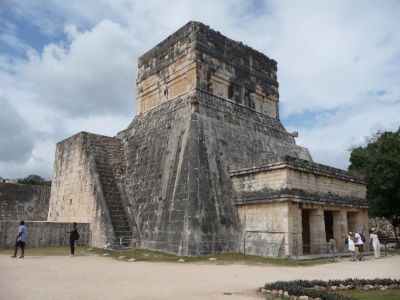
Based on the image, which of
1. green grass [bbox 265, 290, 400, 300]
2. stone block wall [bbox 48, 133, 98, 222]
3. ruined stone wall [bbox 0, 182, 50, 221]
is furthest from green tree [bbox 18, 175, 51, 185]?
green grass [bbox 265, 290, 400, 300]

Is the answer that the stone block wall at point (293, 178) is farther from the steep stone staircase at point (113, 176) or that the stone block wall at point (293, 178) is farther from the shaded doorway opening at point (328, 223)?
the steep stone staircase at point (113, 176)

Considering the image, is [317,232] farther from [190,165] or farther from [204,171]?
[190,165]

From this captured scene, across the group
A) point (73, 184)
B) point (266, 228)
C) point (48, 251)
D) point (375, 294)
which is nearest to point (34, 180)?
point (73, 184)

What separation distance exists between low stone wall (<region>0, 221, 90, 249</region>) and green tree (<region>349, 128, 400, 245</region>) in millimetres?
14141

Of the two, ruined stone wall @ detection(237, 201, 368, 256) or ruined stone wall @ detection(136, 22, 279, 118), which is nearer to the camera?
ruined stone wall @ detection(237, 201, 368, 256)

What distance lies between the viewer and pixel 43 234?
13.1 m

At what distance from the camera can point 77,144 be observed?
15.8 m

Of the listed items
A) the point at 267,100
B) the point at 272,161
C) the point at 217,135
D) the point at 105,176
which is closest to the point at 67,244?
the point at 105,176

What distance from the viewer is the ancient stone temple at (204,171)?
38.7 ft

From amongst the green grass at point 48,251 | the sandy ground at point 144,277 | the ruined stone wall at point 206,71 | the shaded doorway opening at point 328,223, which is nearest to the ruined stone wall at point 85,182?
the green grass at point 48,251

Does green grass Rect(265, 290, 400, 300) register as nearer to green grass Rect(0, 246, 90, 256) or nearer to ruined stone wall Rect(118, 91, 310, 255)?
ruined stone wall Rect(118, 91, 310, 255)

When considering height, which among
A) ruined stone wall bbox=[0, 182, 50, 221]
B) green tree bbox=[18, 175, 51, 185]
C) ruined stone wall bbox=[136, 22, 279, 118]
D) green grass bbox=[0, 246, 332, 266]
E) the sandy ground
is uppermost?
ruined stone wall bbox=[136, 22, 279, 118]

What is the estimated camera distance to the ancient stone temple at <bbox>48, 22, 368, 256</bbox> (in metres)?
→ 11.8

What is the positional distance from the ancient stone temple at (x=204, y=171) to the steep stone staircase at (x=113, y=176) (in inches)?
2.0
